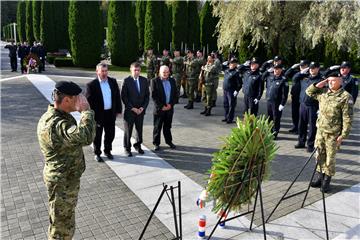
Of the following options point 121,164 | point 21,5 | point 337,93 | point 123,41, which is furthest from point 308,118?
point 21,5

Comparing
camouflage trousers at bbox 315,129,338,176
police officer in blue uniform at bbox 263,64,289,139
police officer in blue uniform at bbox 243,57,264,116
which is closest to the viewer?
camouflage trousers at bbox 315,129,338,176

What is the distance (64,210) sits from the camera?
362 centimetres

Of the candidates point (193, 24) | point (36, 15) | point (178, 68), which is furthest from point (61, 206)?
point (36, 15)

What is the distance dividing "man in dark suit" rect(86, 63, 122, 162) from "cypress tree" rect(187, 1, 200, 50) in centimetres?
2502

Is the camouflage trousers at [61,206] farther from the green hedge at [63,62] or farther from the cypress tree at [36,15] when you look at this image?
the cypress tree at [36,15]

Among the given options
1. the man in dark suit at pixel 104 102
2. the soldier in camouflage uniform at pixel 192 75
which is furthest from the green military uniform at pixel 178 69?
the man in dark suit at pixel 104 102

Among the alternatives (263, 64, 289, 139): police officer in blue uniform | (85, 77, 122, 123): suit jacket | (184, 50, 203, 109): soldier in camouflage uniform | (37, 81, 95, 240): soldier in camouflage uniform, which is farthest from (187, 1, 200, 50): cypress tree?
(37, 81, 95, 240): soldier in camouflage uniform

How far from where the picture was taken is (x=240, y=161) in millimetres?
3936

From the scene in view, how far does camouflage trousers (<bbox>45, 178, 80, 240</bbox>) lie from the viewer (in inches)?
141

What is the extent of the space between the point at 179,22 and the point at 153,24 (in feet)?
9.84

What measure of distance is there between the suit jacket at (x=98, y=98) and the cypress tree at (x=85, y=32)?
62.8ft

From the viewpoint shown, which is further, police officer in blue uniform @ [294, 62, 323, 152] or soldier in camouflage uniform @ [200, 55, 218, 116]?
soldier in camouflage uniform @ [200, 55, 218, 116]

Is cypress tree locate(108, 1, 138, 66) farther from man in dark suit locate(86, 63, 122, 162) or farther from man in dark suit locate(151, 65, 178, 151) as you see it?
man in dark suit locate(86, 63, 122, 162)

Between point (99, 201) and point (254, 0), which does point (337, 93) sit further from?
point (254, 0)
